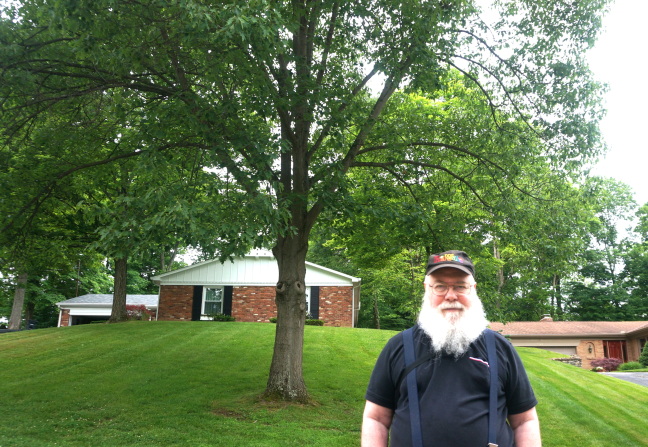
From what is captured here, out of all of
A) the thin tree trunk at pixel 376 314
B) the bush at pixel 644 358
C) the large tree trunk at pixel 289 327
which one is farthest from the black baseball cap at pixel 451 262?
the thin tree trunk at pixel 376 314

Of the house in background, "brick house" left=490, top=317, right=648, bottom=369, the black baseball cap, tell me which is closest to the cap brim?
the black baseball cap

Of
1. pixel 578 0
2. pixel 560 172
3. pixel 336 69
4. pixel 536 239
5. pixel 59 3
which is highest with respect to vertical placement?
pixel 578 0

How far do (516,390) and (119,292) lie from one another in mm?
20988

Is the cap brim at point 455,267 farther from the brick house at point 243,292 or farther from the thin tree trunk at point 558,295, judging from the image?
the thin tree trunk at point 558,295

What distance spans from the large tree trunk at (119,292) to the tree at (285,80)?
10529 millimetres

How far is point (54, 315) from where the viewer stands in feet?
148

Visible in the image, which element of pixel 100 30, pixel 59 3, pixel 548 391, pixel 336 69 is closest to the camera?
pixel 59 3

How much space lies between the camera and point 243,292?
82.4 ft

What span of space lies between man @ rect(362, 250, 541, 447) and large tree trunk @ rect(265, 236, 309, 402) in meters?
7.25

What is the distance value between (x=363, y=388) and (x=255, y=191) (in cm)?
545

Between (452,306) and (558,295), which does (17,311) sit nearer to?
(452,306)

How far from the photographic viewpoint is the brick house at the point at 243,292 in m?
24.9

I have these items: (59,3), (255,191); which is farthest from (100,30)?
(255,191)

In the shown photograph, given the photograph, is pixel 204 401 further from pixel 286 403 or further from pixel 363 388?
pixel 363 388
